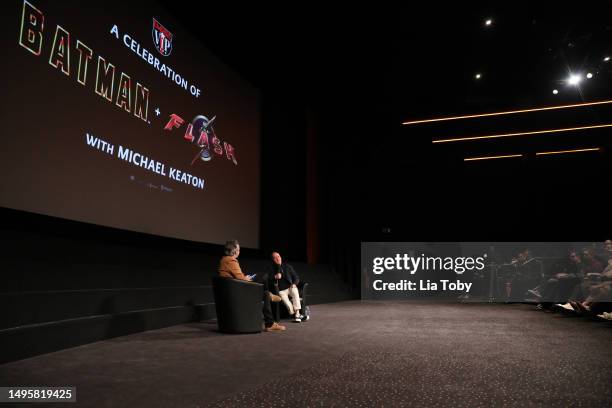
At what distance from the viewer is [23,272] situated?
3.72m

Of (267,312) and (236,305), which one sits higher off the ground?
(236,305)

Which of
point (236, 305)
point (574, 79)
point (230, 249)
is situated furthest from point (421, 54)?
point (236, 305)

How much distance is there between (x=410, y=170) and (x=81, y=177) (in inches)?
414

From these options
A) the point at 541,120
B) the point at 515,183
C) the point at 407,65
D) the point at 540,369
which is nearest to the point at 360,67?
the point at 407,65

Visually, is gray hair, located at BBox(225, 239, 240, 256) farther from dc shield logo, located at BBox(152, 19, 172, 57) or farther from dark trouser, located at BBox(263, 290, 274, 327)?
dc shield logo, located at BBox(152, 19, 172, 57)

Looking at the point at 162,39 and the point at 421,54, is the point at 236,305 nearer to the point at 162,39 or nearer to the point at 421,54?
the point at 162,39

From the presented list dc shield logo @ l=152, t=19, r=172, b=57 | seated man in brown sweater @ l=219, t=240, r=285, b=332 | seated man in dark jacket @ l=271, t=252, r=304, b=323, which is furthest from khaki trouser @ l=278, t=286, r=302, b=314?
dc shield logo @ l=152, t=19, r=172, b=57

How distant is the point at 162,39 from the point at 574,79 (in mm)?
7191

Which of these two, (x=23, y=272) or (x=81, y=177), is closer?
(x=23, y=272)

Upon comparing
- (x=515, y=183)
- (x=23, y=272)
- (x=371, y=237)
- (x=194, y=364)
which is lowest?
(x=194, y=364)

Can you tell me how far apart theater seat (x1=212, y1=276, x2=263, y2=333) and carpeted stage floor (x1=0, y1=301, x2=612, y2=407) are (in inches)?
7.6

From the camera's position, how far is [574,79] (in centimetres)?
859

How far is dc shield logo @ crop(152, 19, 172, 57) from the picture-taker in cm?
633

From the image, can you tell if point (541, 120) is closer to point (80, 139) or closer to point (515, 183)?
point (515, 183)
